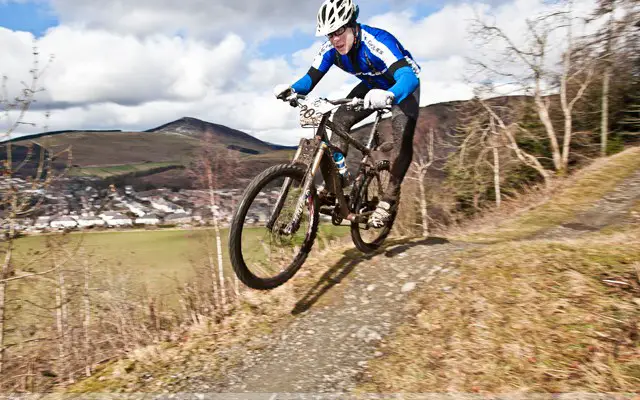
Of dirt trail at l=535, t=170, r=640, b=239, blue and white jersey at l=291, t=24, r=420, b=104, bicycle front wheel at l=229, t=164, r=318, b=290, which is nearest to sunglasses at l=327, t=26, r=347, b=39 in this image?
blue and white jersey at l=291, t=24, r=420, b=104

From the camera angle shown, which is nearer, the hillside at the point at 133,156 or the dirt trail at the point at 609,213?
the dirt trail at the point at 609,213

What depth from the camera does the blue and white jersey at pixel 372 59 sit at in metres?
4.84

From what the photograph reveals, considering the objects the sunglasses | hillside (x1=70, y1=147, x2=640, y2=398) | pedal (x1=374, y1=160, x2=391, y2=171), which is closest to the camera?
hillside (x1=70, y1=147, x2=640, y2=398)

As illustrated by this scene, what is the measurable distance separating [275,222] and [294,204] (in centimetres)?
28

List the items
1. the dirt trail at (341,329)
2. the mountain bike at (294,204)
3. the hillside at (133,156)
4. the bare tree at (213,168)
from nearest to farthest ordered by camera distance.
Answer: the dirt trail at (341,329) < the mountain bike at (294,204) < the bare tree at (213,168) < the hillside at (133,156)

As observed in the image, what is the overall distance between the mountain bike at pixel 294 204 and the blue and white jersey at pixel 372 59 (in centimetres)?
47

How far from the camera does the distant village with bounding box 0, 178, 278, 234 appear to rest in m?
9.07

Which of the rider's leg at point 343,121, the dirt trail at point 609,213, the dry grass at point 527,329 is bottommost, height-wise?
the dry grass at point 527,329

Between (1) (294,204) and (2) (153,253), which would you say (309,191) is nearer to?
(1) (294,204)

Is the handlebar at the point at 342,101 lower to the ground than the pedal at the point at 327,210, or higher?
higher

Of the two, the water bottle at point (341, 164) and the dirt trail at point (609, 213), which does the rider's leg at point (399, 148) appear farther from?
the dirt trail at point (609, 213)

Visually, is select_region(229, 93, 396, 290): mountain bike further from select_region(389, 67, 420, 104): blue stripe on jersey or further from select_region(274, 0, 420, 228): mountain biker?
select_region(389, 67, 420, 104): blue stripe on jersey

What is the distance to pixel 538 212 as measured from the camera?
37.8 ft

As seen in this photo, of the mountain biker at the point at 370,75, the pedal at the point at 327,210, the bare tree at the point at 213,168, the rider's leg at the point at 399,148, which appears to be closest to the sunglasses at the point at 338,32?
the mountain biker at the point at 370,75
